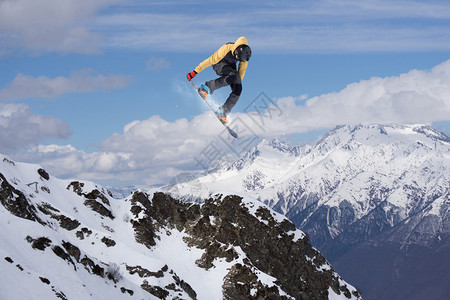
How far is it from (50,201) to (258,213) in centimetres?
7306

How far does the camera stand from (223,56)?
101 ft

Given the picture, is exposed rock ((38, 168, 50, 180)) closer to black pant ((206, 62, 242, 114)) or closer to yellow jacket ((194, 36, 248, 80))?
black pant ((206, 62, 242, 114))

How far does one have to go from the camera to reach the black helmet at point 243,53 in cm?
2958

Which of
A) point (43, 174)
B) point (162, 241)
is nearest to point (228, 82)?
point (43, 174)

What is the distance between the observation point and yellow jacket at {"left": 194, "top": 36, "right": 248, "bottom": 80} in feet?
96.9

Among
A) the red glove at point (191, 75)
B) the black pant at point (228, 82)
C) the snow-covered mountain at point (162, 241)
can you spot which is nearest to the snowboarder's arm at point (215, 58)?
the red glove at point (191, 75)

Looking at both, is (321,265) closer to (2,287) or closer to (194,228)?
(194,228)

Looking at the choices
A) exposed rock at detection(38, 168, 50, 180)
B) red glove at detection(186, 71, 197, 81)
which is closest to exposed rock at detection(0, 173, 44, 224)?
exposed rock at detection(38, 168, 50, 180)

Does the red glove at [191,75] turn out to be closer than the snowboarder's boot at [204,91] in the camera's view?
Yes

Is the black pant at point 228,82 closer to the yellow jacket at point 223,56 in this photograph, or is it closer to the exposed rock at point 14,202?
the yellow jacket at point 223,56

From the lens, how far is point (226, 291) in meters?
127

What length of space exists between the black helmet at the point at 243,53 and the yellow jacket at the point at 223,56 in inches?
9.2

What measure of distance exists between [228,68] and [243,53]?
2.77m

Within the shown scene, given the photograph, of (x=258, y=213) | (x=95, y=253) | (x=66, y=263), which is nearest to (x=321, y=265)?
(x=258, y=213)
